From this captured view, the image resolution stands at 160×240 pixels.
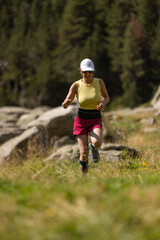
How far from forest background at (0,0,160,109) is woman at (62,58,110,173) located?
30.1 meters

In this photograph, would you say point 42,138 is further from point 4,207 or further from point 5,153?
point 4,207

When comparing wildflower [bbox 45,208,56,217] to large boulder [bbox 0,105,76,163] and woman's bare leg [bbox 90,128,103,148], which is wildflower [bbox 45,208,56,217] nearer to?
woman's bare leg [bbox 90,128,103,148]

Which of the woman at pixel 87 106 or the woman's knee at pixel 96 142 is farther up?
the woman at pixel 87 106

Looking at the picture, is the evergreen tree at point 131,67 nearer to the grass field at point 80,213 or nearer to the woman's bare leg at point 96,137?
the woman's bare leg at point 96,137

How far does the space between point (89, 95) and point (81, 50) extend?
39.3 m

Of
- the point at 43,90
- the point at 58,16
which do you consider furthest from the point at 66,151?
the point at 58,16

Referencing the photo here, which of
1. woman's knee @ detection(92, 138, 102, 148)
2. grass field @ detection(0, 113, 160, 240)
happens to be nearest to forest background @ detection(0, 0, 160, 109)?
woman's knee @ detection(92, 138, 102, 148)

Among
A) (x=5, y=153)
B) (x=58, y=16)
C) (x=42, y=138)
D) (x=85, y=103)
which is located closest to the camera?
(x=85, y=103)

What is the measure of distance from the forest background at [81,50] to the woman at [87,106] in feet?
98.8

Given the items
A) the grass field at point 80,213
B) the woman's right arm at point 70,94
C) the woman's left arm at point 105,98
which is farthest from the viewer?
the woman's right arm at point 70,94

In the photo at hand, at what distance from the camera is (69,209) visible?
2.88m

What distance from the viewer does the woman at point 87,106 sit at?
6.04 metres

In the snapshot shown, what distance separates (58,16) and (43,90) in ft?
56.5

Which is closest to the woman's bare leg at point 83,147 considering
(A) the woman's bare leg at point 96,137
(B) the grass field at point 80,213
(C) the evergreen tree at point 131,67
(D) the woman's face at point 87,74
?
(A) the woman's bare leg at point 96,137
